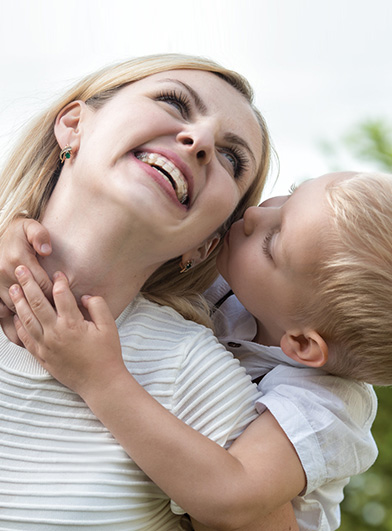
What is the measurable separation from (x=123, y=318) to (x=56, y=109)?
0.81 m

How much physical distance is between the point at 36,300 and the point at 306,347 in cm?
85

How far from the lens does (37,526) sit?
5.78 ft

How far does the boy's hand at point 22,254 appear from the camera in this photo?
1958mm

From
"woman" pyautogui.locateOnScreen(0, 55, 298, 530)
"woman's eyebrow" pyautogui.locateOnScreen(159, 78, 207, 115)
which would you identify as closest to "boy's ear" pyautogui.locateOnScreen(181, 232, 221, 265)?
"woman" pyautogui.locateOnScreen(0, 55, 298, 530)

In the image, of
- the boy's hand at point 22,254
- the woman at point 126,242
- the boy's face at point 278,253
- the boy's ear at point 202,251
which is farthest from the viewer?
the boy's ear at point 202,251

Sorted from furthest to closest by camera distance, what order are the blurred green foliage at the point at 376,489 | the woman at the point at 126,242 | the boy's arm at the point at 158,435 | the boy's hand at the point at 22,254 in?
the blurred green foliage at the point at 376,489, the boy's hand at the point at 22,254, the woman at the point at 126,242, the boy's arm at the point at 158,435

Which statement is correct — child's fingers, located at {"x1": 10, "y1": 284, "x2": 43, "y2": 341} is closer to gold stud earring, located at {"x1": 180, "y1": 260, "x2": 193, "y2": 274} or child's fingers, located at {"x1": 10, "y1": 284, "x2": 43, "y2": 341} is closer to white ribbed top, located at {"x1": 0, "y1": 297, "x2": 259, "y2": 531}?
white ribbed top, located at {"x1": 0, "y1": 297, "x2": 259, "y2": 531}

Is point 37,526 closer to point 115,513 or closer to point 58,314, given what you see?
point 115,513

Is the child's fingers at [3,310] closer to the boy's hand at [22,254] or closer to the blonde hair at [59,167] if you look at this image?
the boy's hand at [22,254]

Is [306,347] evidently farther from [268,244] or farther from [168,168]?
[168,168]

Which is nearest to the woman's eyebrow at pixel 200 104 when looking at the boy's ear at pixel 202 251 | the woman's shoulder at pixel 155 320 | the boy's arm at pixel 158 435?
the boy's ear at pixel 202 251

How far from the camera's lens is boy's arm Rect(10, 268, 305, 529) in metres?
1.73

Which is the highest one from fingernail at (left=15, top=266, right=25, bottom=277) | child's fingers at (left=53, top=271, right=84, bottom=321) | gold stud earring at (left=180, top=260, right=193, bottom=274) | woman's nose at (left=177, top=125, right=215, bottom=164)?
woman's nose at (left=177, top=125, right=215, bottom=164)

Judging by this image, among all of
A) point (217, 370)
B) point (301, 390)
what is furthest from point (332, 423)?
point (217, 370)
